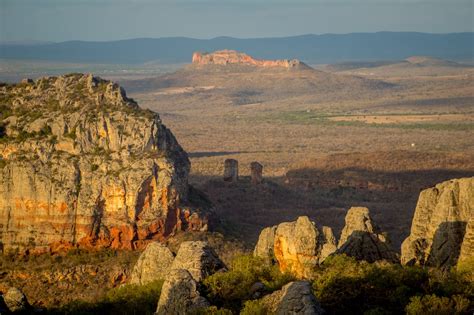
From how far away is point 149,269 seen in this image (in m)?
32.8

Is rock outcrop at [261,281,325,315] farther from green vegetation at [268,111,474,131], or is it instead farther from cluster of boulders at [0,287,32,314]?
green vegetation at [268,111,474,131]

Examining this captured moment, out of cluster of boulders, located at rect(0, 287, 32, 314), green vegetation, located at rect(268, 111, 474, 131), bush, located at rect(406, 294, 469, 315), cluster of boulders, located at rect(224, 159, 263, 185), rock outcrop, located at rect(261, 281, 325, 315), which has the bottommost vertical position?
green vegetation, located at rect(268, 111, 474, 131)

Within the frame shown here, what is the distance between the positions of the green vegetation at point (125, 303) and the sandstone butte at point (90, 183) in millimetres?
13986

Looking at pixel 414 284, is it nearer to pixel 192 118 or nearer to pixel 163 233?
pixel 163 233

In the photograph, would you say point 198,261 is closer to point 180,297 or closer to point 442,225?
point 180,297

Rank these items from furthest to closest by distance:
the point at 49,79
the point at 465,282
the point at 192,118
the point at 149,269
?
the point at 192,118 → the point at 49,79 → the point at 149,269 → the point at 465,282

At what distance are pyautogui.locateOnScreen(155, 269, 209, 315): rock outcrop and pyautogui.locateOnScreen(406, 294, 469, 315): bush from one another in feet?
16.1

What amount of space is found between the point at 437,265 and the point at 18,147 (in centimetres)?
2550

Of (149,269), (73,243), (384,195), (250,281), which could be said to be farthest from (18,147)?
(384,195)

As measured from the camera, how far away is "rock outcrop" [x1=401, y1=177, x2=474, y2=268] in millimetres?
28844

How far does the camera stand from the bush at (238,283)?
24531 millimetres

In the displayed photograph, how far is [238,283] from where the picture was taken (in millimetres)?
25734

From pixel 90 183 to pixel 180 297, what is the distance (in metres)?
23.7

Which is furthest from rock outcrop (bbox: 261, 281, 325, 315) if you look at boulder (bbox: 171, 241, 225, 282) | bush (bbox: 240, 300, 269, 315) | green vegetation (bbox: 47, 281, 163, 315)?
green vegetation (bbox: 47, 281, 163, 315)
